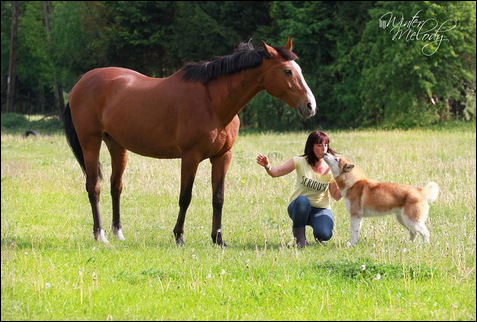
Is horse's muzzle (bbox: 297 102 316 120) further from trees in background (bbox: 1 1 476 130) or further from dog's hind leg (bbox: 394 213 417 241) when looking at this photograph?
trees in background (bbox: 1 1 476 130)

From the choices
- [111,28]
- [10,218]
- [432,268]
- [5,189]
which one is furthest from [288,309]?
[111,28]

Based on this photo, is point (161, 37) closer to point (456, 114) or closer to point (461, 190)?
point (456, 114)

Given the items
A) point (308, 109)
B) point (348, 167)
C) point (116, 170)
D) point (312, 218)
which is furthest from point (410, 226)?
point (116, 170)

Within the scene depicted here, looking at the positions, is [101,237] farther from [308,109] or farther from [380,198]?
[380,198]

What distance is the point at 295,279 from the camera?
7.06 m

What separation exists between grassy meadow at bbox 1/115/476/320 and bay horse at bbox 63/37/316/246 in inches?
36.2

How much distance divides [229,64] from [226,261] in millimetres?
2645

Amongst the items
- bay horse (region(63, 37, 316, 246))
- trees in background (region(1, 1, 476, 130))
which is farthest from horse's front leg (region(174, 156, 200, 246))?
trees in background (region(1, 1, 476, 130))

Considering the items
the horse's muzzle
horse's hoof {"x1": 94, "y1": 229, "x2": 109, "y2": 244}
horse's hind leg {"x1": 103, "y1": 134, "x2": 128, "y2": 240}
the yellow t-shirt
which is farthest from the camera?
horse's hind leg {"x1": 103, "y1": 134, "x2": 128, "y2": 240}

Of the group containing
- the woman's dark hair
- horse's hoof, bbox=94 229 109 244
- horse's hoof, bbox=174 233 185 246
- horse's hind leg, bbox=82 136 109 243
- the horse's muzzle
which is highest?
the horse's muzzle

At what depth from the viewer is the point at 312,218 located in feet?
30.5

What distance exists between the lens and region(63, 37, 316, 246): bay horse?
895cm

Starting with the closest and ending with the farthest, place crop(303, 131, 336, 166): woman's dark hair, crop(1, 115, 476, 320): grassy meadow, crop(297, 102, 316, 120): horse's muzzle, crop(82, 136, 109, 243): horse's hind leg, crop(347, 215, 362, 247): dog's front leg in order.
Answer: crop(1, 115, 476, 320): grassy meadow
crop(297, 102, 316, 120): horse's muzzle
crop(347, 215, 362, 247): dog's front leg
crop(303, 131, 336, 166): woman's dark hair
crop(82, 136, 109, 243): horse's hind leg

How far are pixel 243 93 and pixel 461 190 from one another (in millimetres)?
5853
